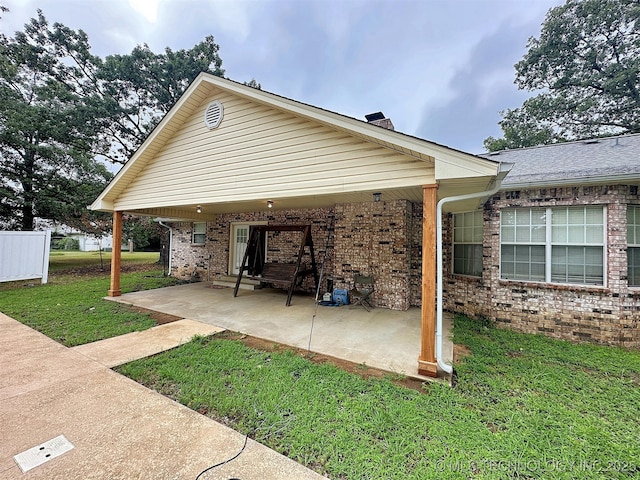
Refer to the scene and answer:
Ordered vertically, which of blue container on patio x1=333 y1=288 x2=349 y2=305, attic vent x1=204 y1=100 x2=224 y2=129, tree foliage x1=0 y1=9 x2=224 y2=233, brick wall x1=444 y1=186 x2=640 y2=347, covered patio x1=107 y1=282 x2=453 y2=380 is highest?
tree foliage x1=0 y1=9 x2=224 y2=233

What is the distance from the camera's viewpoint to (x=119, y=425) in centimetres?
242

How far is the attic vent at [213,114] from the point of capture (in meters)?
5.73

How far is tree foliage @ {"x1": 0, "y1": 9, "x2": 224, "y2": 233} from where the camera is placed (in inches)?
474

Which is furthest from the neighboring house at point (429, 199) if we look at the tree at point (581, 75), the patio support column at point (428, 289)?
the tree at point (581, 75)

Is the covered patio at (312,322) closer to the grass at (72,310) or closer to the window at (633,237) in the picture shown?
the grass at (72,310)

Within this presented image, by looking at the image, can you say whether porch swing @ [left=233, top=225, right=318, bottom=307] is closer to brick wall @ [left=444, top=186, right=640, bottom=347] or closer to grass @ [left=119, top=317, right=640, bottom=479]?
grass @ [left=119, top=317, right=640, bottom=479]

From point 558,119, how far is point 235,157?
1918 cm

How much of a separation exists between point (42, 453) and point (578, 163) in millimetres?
8917

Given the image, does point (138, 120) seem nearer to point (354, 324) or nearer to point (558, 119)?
point (354, 324)

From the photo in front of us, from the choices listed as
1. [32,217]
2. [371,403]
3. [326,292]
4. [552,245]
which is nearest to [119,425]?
[371,403]

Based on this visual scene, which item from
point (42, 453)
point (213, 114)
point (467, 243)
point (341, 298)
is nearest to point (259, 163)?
point (213, 114)

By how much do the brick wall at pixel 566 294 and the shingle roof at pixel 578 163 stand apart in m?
0.34

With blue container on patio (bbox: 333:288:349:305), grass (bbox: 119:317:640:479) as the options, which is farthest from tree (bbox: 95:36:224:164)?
grass (bbox: 119:317:640:479)

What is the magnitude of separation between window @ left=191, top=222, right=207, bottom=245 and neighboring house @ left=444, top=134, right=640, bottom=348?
977 centimetres
